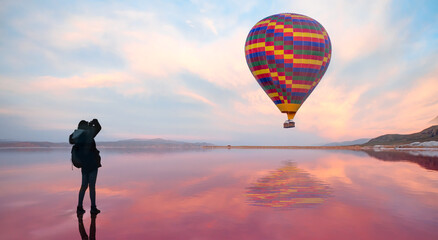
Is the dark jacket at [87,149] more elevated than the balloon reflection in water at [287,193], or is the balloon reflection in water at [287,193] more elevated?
the dark jacket at [87,149]

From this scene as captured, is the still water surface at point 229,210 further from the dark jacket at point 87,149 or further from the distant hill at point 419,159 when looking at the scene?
the distant hill at point 419,159

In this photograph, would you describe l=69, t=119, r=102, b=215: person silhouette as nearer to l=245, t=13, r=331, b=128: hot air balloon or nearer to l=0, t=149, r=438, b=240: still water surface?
l=0, t=149, r=438, b=240: still water surface

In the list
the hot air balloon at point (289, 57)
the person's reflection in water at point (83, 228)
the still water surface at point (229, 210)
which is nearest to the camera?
the person's reflection in water at point (83, 228)

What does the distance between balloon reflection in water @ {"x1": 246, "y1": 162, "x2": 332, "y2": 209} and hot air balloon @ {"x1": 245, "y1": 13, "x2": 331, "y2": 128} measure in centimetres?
1731

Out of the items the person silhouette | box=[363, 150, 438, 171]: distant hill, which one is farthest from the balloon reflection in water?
box=[363, 150, 438, 171]: distant hill

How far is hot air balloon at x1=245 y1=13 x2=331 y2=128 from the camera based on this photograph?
34.9m

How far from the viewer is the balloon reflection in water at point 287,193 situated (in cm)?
1307

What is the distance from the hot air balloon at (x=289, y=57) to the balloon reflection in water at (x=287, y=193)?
56.8 ft

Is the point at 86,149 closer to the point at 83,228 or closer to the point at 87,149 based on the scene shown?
the point at 87,149

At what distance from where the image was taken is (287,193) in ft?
50.3

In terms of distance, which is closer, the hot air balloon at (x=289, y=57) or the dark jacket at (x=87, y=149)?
the dark jacket at (x=87, y=149)

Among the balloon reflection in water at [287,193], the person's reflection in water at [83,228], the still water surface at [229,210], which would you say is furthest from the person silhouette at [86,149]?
the balloon reflection in water at [287,193]

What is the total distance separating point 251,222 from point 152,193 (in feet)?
22.5

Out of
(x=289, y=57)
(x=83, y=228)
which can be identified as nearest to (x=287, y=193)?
(x=83, y=228)
